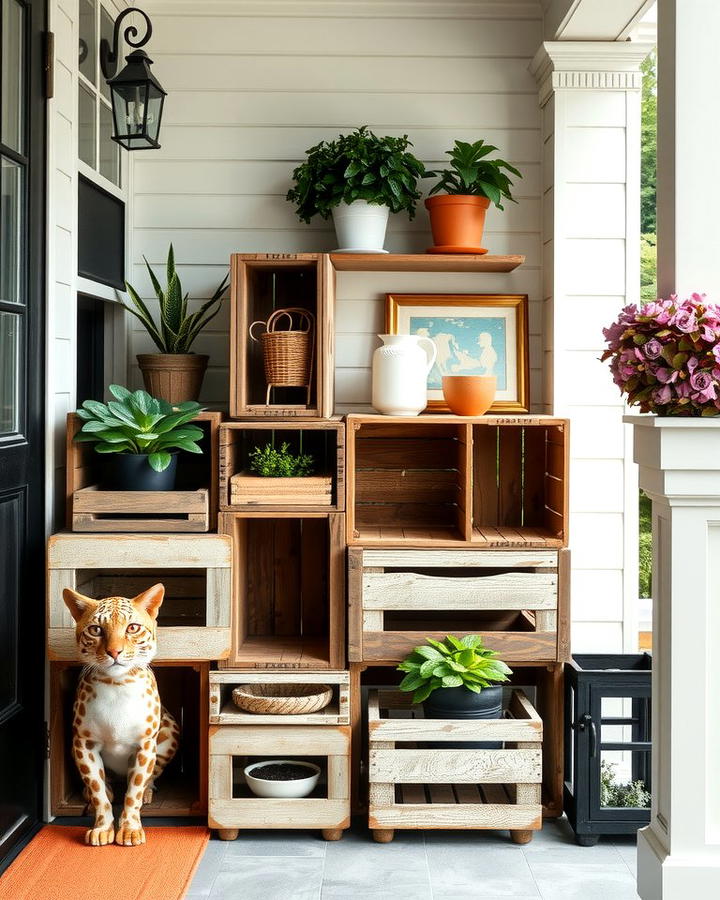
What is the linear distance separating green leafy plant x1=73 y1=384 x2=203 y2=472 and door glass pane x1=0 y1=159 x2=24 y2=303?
0.40m

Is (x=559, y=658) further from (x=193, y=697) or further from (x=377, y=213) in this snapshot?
(x=377, y=213)

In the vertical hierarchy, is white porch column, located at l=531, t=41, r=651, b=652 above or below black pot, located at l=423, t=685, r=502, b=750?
above

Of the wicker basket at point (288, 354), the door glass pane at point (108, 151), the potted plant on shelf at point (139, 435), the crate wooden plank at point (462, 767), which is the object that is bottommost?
the crate wooden plank at point (462, 767)

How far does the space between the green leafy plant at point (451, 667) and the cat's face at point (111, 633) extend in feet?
2.50

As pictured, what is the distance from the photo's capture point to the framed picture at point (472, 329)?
3.65 metres

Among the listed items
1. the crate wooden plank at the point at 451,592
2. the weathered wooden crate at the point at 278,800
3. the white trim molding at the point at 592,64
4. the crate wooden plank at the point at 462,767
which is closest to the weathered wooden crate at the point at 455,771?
the crate wooden plank at the point at 462,767

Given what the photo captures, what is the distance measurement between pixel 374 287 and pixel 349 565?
109cm

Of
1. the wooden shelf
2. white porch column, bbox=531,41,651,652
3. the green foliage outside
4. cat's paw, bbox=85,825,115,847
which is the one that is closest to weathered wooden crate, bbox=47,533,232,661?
cat's paw, bbox=85,825,115,847

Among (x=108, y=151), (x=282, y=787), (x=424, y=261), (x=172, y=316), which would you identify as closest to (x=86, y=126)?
(x=108, y=151)

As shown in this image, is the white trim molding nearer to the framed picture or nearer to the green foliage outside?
the framed picture

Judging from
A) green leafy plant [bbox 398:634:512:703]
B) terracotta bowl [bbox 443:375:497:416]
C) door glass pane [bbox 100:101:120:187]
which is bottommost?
green leafy plant [bbox 398:634:512:703]

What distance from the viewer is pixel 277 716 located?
10.1 ft

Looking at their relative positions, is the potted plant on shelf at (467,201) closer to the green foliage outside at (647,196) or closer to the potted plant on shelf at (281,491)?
the potted plant on shelf at (281,491)

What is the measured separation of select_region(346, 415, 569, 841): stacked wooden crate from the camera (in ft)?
9.89
